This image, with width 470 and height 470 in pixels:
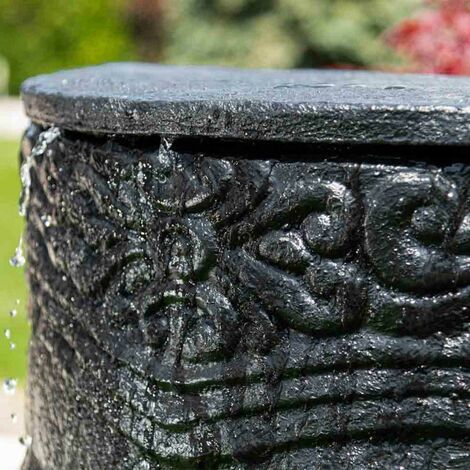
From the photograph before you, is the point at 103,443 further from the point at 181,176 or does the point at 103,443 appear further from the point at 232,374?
the point at 181,176

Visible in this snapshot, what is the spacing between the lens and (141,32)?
16.5 meters

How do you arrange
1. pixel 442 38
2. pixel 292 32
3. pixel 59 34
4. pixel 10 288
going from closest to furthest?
1. pixel 442 38
2. pixel 10 288
3. pixel 292 32
4. pixel 59 34

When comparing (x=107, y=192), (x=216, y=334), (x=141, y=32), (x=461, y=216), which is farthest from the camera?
(x=141, y=32)

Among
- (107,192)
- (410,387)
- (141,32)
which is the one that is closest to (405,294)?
(410,387)

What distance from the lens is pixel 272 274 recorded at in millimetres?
1854

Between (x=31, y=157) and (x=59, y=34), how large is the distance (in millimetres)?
13689

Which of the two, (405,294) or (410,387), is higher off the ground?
(405,294)

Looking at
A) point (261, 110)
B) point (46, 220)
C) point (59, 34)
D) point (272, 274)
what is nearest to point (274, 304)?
point (272, 274)

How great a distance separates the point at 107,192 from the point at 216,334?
38 cm

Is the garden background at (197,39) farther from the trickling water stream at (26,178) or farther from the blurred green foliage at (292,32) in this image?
the trickling water stream at (26,178)

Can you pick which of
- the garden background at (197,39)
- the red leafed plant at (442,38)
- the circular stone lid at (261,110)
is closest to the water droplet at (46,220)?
the circular stone lid at (261,110)

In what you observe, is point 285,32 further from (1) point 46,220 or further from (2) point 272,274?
(2) point 272,274

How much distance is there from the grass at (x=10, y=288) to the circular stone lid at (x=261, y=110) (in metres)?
1.36

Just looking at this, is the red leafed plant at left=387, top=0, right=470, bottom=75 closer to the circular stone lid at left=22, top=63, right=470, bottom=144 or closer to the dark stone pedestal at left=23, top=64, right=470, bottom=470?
the circular stone lid at left=22, top=63, right=470, bottom=144
